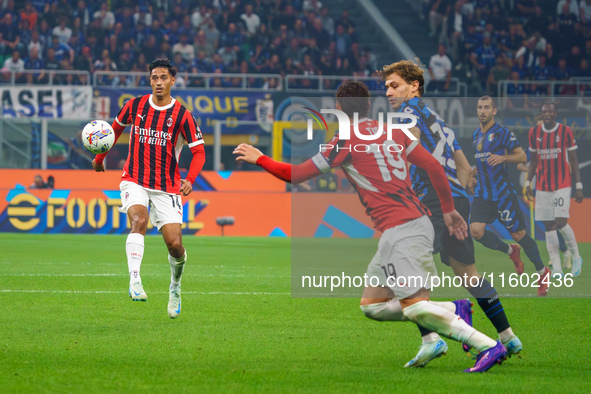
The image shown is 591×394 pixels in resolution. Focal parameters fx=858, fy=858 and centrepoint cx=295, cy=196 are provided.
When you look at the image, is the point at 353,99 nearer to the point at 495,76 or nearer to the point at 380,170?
the point at 380,170

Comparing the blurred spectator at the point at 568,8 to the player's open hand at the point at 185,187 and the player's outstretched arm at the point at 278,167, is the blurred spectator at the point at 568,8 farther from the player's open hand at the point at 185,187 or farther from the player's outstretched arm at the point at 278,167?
the player's outstretched arm at the point at 278,167

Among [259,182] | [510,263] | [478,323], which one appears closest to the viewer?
[478,323]

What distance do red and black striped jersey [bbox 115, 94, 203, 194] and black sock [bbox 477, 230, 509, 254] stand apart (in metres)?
3.03

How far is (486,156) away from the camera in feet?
27.9

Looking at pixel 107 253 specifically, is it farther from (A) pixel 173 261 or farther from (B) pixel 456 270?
(B) pixel 456 270

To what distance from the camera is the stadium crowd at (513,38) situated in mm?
25875

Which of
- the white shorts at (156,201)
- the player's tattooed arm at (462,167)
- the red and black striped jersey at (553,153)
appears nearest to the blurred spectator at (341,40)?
the red and black striped jersey at (553,153)

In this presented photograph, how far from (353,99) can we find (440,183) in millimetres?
799

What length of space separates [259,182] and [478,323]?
43.5ft

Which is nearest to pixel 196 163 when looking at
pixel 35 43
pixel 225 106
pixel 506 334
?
pixel 506 334

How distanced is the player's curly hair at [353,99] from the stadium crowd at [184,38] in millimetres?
18540

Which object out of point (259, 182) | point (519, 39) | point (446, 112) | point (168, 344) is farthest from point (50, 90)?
point (168, 344)

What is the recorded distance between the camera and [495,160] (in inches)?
331

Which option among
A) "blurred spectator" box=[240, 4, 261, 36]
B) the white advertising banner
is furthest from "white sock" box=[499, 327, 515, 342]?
"blurred spectator" box=[240, 4, 261, 36]
